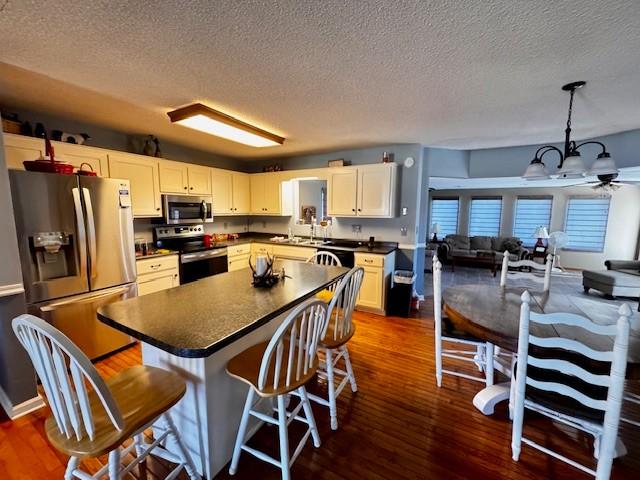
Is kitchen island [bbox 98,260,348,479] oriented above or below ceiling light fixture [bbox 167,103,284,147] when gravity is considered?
below

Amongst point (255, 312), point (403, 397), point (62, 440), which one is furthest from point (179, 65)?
point (403, 397)

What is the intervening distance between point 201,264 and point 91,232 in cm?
148

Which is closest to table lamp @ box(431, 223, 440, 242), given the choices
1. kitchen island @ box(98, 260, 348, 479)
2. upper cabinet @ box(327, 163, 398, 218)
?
upper cabinet @ box(327, 163, 398, 218)

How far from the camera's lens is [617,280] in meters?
4.47

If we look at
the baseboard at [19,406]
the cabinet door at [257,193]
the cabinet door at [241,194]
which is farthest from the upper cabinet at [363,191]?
the baseboard at [19,406]

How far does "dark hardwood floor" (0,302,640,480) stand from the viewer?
1.51 metres

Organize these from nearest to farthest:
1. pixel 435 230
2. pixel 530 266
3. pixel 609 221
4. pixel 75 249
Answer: pixel 75 249 → pixel 530 266 → pixel 609 221 → pixel 435 230

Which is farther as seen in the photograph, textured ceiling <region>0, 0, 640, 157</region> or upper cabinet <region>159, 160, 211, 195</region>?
upper cabinet <region>159, 160, 211, 195</region>

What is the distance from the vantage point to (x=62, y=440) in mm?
1031

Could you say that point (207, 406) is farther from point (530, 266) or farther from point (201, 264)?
point (530, 266)

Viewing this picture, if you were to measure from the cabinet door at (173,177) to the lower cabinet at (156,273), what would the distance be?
94 centimetres

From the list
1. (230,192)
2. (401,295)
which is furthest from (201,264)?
(401,295)

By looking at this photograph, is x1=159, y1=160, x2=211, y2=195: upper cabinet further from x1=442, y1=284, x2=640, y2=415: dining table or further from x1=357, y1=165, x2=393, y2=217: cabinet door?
x1=442, y1=284, x2=640, y2=415: dining table

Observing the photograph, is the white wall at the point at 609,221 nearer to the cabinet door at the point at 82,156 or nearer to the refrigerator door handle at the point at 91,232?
the cabinet door at the point at 82,156
